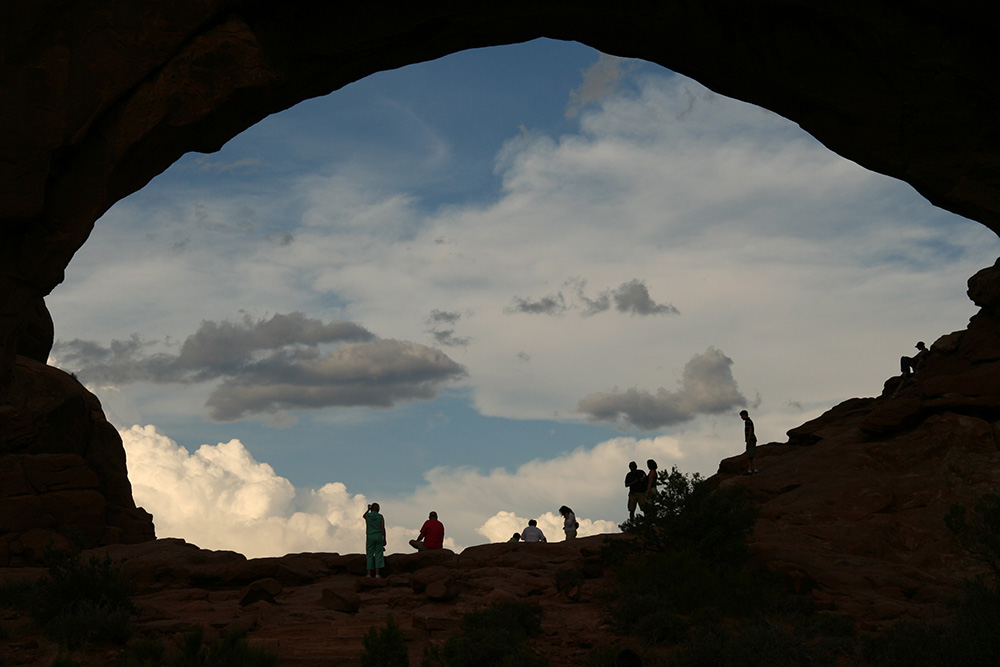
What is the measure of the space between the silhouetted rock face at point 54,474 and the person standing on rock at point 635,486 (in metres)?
12.1

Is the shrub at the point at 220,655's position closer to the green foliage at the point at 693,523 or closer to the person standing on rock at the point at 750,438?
the green foliage at the point at 693,523

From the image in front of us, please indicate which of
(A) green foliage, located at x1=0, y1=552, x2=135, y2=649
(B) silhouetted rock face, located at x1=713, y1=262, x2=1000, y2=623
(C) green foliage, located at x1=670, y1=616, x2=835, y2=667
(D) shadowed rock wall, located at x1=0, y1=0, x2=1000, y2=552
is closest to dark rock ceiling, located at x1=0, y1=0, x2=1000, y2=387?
(D) shadowed rock wall, located at x1=0, y1=0, x2=1000, y2=552

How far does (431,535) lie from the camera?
1808 centimetres

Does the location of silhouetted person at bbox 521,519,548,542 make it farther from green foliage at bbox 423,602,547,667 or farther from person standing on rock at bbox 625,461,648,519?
green foliage at bbox 423,602,547,667

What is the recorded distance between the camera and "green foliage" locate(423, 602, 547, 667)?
10078mm

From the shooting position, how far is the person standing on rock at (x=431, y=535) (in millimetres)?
17938

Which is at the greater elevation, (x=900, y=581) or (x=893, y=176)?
(x=893, y=176)

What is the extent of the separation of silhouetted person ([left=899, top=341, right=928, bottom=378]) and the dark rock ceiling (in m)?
4.58

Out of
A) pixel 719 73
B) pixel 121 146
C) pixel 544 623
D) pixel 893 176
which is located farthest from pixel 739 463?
pixel 121 146

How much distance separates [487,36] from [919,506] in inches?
616

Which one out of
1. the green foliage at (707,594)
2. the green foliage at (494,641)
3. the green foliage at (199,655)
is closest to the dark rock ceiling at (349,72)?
the green foliage at (199,655)

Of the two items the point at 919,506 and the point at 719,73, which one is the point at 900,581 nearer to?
the point at 919,506

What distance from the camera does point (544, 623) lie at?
40.1 ft

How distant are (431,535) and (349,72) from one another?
39.4ft
